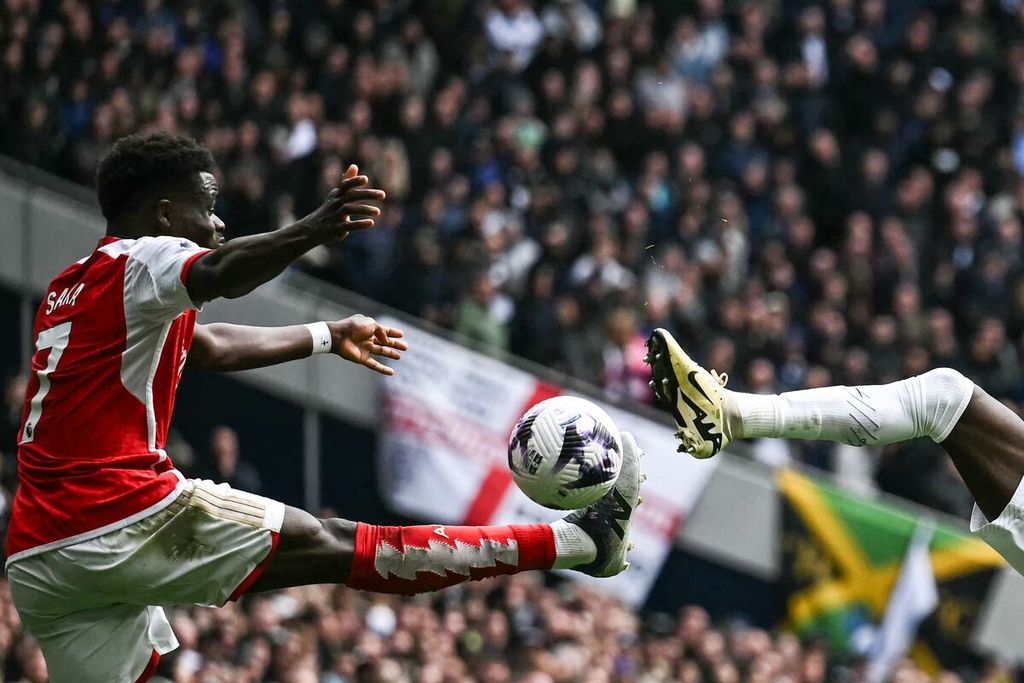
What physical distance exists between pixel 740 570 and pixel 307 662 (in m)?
4.86

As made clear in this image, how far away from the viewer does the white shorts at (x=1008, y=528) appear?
6.91 m

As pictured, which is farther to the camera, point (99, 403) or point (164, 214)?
point (164, 214)

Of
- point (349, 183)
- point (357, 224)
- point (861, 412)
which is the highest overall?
point (861, 412)

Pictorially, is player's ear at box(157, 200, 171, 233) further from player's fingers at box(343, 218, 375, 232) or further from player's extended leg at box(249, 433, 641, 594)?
player's extended leg at box(249, 433, 641, 594)

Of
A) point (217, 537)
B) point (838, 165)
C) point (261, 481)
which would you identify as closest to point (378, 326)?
point (217, 537)

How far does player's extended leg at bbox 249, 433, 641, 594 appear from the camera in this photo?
256 inches

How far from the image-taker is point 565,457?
678 centimetres

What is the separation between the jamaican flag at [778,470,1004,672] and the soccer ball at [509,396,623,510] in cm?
819

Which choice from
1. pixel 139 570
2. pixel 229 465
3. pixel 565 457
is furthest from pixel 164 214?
pixel 229 465

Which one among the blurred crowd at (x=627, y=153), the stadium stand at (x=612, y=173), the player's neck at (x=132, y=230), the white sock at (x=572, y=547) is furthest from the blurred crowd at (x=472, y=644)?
the player's neck at (x=132, y=230)

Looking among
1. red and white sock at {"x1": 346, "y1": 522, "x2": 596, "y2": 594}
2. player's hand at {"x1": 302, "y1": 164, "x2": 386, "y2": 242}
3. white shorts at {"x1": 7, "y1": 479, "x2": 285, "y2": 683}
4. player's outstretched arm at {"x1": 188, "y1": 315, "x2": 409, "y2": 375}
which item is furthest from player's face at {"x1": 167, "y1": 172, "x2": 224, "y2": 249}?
red and white sock at {"x1": 346, "y1": 522, "x2": 596, "y2": 594}

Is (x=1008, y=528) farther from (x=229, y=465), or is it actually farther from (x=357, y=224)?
(x=229, y=465)

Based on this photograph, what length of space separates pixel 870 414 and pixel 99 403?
2831 millimetres

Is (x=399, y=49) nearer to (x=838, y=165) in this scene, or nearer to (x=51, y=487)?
(x=838, y=165)
